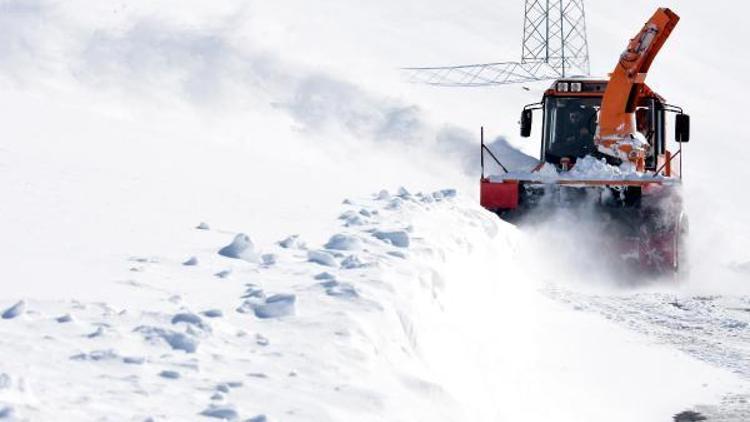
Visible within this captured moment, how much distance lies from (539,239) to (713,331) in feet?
12.0

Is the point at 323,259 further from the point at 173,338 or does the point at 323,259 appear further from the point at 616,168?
the point at 616,168

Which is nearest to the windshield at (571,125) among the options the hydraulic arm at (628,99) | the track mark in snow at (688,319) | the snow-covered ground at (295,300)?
the hydraulic arm at (628,99)

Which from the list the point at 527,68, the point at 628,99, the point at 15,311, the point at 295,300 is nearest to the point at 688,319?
the point at 628,99

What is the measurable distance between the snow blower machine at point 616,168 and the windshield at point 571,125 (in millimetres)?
13

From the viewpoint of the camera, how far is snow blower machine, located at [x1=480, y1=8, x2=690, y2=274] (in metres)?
12.9

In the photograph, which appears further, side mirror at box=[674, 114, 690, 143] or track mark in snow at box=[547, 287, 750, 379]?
side mirror at box=[674, 114, 690, 143]

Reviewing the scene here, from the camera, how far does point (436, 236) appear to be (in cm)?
692

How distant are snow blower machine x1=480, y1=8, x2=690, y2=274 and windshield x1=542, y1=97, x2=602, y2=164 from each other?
1 cm

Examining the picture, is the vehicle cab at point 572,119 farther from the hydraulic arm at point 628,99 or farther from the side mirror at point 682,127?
the side mirror at point 682,127

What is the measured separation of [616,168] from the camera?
535 inches

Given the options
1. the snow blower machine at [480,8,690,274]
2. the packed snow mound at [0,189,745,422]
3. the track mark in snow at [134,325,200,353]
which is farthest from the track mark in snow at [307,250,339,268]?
the snow blower machine at [480,8,690,274]

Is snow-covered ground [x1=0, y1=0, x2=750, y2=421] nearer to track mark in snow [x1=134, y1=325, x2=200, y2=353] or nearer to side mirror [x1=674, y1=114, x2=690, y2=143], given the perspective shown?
track mark in snow [x1=134, y1=325, x2=200, y2=353]

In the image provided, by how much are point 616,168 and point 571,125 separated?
1713 millimetres

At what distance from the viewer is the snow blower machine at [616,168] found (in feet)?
42.4
